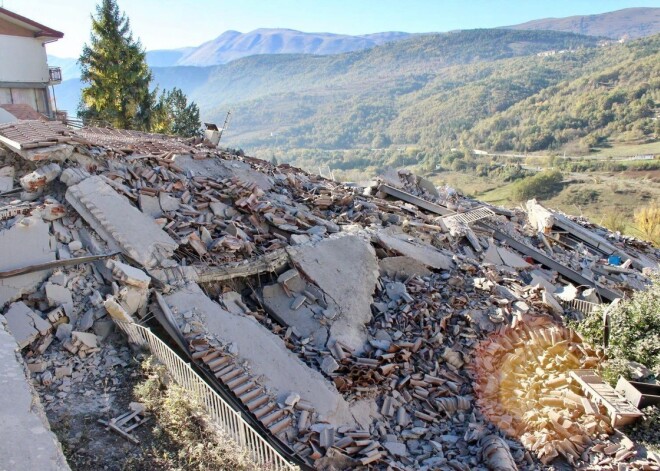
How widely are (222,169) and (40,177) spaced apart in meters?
4.62

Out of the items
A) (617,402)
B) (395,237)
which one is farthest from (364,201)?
(617,402)

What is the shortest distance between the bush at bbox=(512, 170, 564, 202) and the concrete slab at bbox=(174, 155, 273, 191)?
43.4 meters

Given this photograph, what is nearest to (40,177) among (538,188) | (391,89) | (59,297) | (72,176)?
(72,176)

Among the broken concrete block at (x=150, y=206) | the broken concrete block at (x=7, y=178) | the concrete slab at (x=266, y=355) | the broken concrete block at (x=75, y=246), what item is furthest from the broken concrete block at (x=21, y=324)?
the broken concrete block at (x=7, y=178)

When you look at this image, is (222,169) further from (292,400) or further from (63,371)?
(292,400)

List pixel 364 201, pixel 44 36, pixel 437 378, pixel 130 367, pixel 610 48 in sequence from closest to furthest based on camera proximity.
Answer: pixel 130 367 < pixel 437 378 < pixel 364 201 < pixel 44 36 < pixel 610 48

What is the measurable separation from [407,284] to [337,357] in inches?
111

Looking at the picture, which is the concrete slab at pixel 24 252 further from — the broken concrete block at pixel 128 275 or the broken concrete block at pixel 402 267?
Result: the broken concrete block at pixel 402 267

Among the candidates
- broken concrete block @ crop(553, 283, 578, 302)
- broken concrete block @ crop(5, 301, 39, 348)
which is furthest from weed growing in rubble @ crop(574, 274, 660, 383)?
broken concrete block @ crop(5, 301, 39, 348)

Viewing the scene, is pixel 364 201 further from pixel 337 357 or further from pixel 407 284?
pixel 337 357

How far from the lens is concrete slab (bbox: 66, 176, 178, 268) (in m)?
8.74

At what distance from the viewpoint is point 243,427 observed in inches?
227

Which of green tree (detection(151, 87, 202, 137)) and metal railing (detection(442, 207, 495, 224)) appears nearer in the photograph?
metal railing (detection(442, 207, 495, 224))

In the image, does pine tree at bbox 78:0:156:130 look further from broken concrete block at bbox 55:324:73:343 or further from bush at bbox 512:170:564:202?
bush at bbox 512:170:564:202
